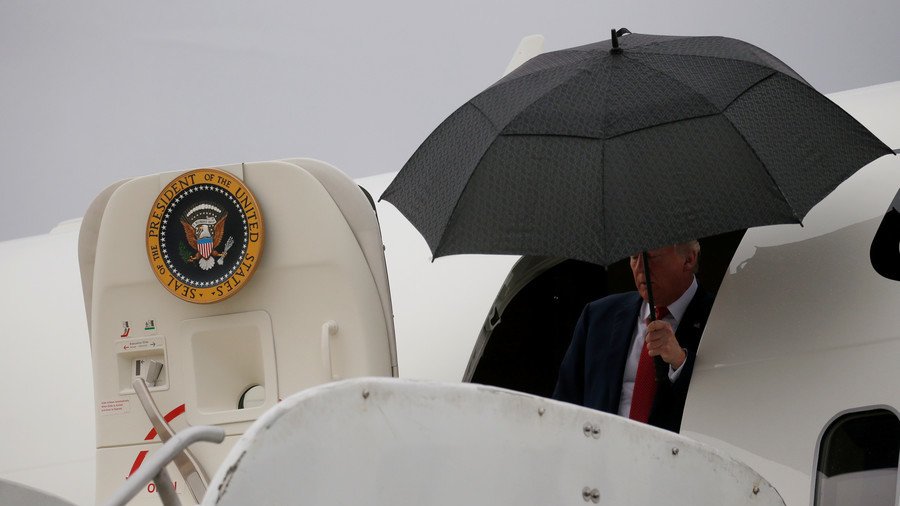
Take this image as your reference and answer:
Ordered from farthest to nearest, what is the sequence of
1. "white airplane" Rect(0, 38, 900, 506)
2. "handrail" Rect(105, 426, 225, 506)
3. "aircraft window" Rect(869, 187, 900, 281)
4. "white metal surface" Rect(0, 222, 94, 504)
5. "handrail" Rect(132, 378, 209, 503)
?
"white metal surface" Rect(0, 222, 94, 504), "handrail" Rect(132, 378, 209, 503), "aircraft window" Rect(869, 187, 900, 281), "white airplane" Rect(0, 38, 900, 506), "handrail" Rect(105, 426, 225, 506)

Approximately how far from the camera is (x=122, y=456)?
3.87m

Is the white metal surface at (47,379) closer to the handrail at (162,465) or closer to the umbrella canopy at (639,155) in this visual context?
the umbrella canopy at (639,155)

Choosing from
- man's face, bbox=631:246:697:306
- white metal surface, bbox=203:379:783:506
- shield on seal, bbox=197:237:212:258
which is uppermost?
shield on seal, bbox=197:237:212:258

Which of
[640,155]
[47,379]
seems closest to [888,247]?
[640,155]

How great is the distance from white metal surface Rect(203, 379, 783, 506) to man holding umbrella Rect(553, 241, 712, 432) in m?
1.00

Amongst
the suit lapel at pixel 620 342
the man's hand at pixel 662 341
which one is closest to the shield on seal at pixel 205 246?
the suit lapel at pixel 620 342

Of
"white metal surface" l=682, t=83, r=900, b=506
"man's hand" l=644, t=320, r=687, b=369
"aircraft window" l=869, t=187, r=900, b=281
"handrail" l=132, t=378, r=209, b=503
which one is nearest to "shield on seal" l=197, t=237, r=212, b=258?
"handrail" l=132, t=378, r=209, b=503

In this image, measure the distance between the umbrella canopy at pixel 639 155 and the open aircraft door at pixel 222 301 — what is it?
1.90 feet

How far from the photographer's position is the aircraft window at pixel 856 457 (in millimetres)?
2902

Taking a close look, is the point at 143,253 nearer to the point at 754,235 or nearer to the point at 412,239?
the point at 412,239

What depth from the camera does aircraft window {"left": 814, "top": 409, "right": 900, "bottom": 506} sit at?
2902 millimetres

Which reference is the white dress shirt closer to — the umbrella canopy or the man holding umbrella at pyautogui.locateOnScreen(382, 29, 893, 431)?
the man holding umbrella at pyautogui.locateOnScreen(382, 29, 893, 431)

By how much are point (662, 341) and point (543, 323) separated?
2191 mm

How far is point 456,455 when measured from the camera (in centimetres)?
204
